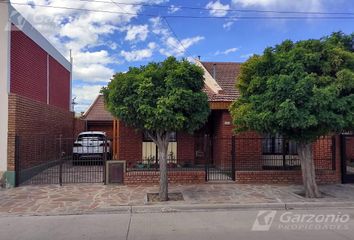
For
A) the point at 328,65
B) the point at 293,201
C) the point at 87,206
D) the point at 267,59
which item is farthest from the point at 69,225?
the point at 328,65

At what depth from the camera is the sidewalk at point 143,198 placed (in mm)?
10422

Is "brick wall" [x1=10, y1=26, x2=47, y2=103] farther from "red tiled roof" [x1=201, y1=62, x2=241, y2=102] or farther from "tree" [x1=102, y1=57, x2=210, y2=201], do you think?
"red tiled roof" [x1=201, y1=62, x2=241, y2=102]

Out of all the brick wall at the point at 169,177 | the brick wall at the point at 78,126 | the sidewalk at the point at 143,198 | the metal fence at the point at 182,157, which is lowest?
the sidewalk at the point at 143,198

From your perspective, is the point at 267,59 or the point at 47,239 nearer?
the point at 47,239

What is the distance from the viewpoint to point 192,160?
18.0 m

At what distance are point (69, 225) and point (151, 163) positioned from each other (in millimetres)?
7287

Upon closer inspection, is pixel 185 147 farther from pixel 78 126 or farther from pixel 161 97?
pixel 78 126

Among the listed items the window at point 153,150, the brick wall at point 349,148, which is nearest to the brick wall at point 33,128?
the window at point 153,150

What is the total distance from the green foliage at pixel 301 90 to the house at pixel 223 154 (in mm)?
3396

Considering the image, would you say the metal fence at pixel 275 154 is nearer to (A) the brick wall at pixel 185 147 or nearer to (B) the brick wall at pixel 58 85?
(A) the brick wall at pixel 185 147

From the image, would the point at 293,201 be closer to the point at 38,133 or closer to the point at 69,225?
the point at 69,225

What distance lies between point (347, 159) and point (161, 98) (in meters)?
8.34

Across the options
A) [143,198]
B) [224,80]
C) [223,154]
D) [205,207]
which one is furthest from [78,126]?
[205,207]

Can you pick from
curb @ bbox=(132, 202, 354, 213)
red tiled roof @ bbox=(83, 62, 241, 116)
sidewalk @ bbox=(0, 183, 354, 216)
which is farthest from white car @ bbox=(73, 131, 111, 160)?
curb @ bbox=(132, 202, 354, 213)
